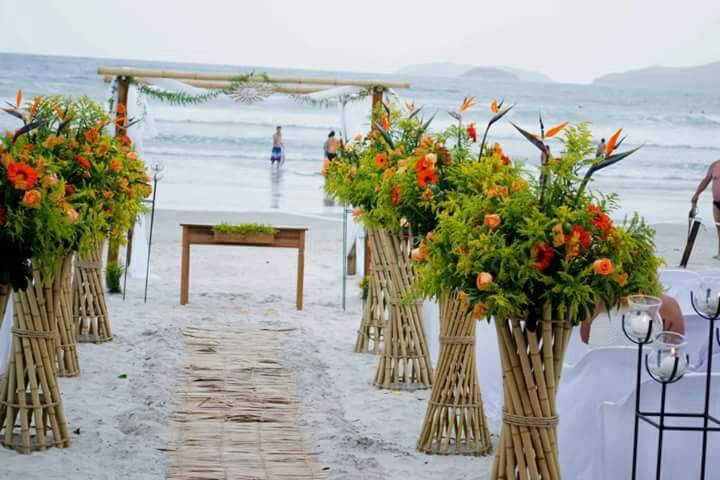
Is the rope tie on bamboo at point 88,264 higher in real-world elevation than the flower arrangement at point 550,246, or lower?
lower

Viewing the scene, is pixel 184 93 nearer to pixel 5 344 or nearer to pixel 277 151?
pixel 5 344

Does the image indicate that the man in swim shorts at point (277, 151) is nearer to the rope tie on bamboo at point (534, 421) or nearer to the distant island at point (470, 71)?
the rope tie on bamboo at point (534, 421)

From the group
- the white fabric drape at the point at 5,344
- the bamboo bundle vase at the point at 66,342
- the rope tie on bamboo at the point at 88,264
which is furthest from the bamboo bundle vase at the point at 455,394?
the rope tie on bamboo at the point at 88,264

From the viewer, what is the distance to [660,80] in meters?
49.6

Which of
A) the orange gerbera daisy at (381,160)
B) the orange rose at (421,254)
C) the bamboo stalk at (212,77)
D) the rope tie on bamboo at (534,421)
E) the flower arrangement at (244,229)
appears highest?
the bamboo stalk at (212,77)

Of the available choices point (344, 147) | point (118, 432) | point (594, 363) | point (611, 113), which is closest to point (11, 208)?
point (118, 432)

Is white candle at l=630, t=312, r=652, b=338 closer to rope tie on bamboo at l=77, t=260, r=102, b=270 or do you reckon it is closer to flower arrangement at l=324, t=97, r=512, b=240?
flower arrangement at l=324, t=97, r=512, b=240

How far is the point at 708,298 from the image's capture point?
125 inches

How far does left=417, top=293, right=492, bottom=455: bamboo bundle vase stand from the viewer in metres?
4.51

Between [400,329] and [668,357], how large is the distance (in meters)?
2.75

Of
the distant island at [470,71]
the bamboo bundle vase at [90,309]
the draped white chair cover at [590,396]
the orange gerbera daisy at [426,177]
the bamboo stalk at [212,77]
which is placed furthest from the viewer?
the distant island at [470,71]

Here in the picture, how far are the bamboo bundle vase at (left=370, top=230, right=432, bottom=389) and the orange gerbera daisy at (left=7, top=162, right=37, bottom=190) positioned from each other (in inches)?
84.8

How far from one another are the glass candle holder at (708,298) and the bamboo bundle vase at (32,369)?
2.41 m

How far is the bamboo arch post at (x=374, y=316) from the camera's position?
6.38m
